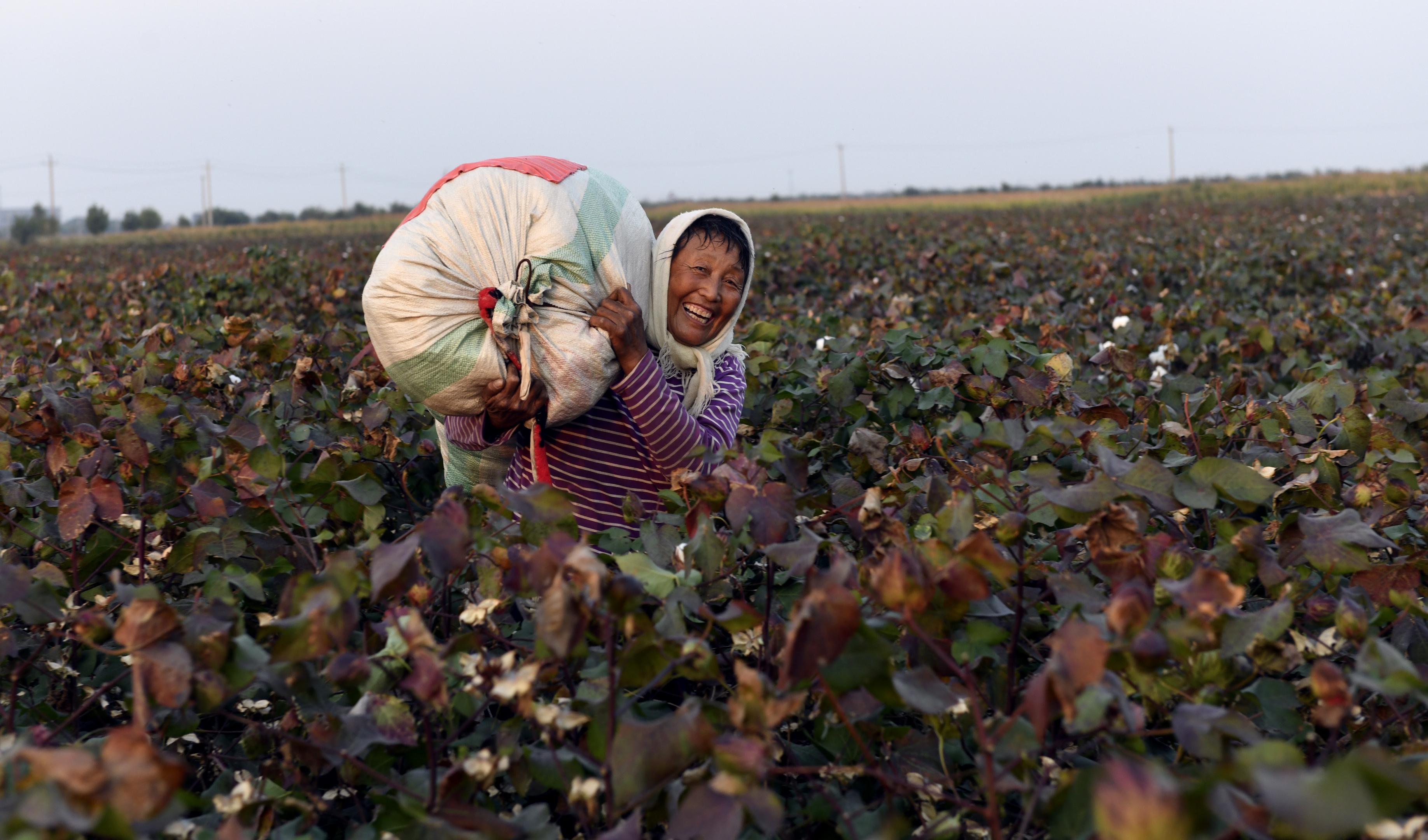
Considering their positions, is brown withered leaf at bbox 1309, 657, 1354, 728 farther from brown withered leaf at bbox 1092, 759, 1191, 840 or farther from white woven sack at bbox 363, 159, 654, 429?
white woven sack at bbox 363, 159, 654, 429

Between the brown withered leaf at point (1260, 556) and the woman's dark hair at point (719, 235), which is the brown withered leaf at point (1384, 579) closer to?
the brown withered leaf at point (1260, 556)

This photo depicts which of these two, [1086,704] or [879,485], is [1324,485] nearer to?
[879,485]

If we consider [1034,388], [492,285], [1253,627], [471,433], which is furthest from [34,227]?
[1253,627]

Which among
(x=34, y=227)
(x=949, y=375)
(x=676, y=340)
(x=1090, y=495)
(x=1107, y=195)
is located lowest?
(x=1090, y=495)

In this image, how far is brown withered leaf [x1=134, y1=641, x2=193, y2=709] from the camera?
920 mm

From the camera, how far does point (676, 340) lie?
2.46 m

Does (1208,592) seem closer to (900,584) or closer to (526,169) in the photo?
(900,584)

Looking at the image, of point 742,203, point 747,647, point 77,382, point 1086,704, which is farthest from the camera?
point 742,203

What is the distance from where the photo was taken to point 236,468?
1.62m

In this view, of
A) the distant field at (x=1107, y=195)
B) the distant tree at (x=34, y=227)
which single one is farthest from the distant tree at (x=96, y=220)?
the distant field at (x=1107, y=195)

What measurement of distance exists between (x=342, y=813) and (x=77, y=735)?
1.46 feet

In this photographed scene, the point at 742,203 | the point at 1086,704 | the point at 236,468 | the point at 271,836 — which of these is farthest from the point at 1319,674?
the point at 742,203

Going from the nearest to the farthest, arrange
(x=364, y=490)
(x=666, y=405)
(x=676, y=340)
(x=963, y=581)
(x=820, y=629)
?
(x=820, y=629) → (x=963, y=581) → (x=364, y=490) → (x=666, y=405) → (x=676, y=340)

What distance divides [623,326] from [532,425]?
0.37 m
